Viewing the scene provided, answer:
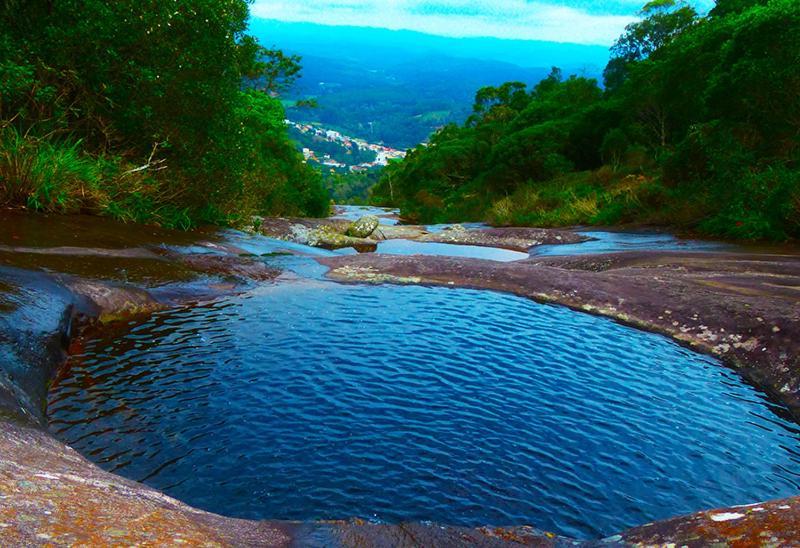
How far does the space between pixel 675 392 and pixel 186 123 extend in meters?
18.2

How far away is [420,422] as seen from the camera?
8.20 metres

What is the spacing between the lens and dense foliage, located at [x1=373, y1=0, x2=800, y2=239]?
84.2ft

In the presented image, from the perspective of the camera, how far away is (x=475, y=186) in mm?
70062

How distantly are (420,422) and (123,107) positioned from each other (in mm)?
16487

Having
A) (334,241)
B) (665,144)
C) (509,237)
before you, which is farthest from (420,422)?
(665,144)

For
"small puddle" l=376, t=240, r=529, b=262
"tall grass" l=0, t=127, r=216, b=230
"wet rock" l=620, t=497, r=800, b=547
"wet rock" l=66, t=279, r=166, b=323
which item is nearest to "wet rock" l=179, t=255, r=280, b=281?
"wet rock" l=66, t=279, r=166, b=323

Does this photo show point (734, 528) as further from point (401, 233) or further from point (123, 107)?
point (401, 233)

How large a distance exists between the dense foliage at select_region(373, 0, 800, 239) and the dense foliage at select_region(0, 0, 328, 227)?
22487 millimetres

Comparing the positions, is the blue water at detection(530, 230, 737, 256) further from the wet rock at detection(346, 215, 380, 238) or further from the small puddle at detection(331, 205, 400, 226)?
the small puddle at detection(331, 205, 400, 226)

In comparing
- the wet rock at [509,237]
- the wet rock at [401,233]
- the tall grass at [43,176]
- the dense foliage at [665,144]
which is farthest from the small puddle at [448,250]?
the tall grass at [43,176]

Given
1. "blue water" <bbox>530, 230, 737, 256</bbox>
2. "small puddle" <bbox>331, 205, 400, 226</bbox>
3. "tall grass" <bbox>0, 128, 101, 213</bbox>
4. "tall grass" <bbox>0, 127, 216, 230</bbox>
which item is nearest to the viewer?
"tall grass" <bbox>0, 128, 101, 213</bbox>

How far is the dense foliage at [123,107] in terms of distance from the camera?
16.2 m

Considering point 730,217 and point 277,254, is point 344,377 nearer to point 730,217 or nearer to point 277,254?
point 277,254

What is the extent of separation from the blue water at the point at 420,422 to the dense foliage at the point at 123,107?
7002 millimetres
